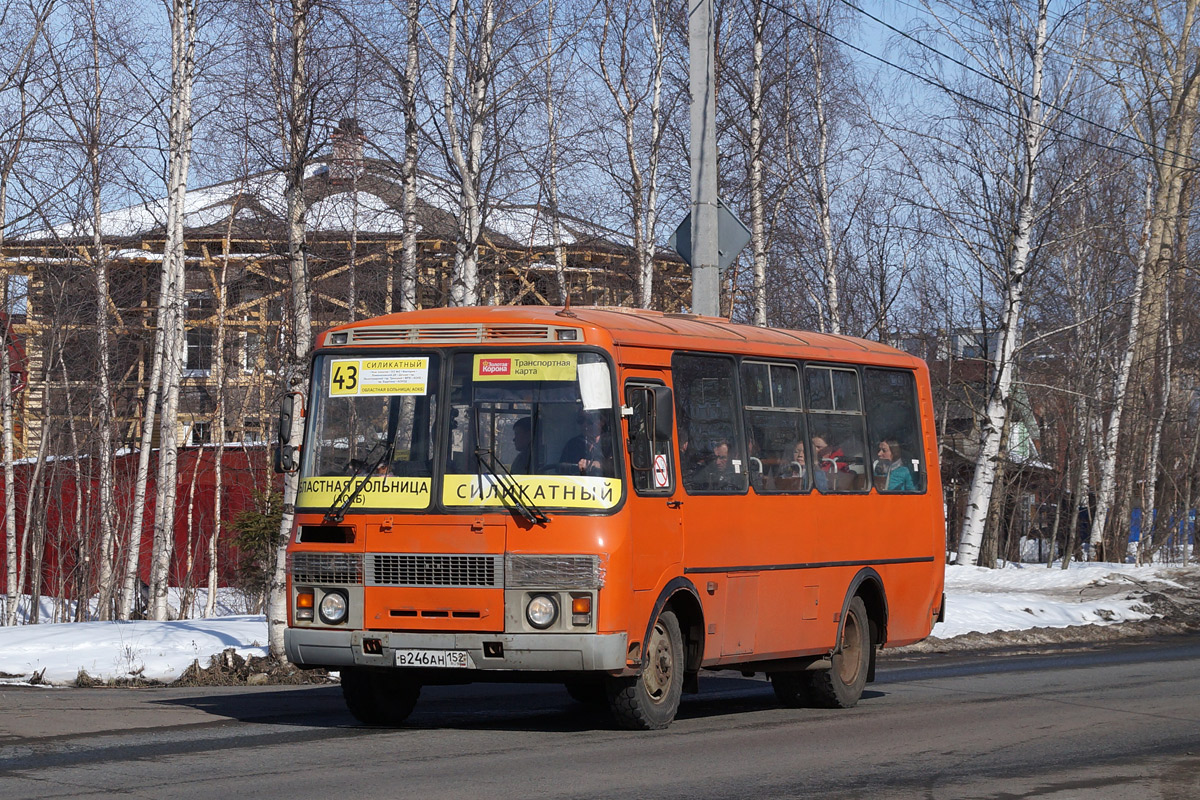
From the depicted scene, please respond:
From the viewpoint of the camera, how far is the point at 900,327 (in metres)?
39.2

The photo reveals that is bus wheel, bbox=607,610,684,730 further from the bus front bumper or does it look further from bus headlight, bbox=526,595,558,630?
bus headlight, bbox=526,595,558,630

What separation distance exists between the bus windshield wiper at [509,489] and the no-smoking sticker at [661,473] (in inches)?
38.2

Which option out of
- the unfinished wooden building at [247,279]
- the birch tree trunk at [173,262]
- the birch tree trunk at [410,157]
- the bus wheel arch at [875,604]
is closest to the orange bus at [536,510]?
the bus wheel arch at [875,604]

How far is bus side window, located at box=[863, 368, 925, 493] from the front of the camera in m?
13.8

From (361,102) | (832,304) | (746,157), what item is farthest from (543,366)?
(832,304)

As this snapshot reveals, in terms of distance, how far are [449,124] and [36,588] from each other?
14561mm

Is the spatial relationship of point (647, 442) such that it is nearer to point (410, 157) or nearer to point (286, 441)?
point (286, 441)

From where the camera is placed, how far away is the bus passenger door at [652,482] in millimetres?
10375

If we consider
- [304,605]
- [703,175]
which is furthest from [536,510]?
[703,175]

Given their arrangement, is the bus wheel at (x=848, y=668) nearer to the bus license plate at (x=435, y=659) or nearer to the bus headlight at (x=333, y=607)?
the bus license plate at (x=435, y=659)

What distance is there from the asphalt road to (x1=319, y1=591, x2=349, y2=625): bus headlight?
2.43 ft

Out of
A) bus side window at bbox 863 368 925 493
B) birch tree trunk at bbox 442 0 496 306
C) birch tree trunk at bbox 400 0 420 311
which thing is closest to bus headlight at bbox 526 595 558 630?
bus side window at bbox 863 368 925 493

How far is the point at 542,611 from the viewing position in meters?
9.96

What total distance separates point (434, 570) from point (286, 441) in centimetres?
148
